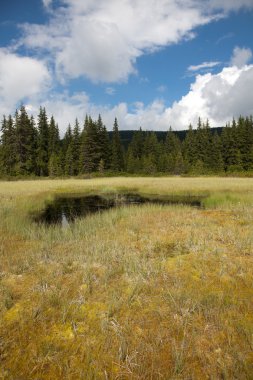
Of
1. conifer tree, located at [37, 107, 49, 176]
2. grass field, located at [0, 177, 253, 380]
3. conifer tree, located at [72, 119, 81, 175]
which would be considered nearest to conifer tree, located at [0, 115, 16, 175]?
conifer tree, located at [37, 107, 49, 176]

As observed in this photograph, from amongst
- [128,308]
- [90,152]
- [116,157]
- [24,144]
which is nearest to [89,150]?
[90,152]

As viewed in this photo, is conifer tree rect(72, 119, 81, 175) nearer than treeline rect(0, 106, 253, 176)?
No

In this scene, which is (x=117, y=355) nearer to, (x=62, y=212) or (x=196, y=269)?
(x=196, y=269)

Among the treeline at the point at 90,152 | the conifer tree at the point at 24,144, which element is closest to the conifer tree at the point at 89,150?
the treeline at the point at 90,152

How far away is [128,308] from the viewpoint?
4.73m

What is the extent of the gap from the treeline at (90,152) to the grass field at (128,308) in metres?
51.7

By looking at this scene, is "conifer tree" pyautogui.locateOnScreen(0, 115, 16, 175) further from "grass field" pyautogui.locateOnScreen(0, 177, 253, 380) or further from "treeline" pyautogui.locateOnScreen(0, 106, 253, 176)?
"grass field" pyautogui.locateOnScreen(0, 177, 253, 380)

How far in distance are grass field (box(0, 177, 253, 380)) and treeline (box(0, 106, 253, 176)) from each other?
170 ft

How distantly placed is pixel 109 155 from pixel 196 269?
6381 centimetres

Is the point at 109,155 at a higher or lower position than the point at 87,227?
higher

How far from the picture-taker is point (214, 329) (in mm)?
4051

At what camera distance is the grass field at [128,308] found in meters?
3.44

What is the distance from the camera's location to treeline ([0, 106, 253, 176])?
57969 mm

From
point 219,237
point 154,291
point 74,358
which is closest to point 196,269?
point 154,291
